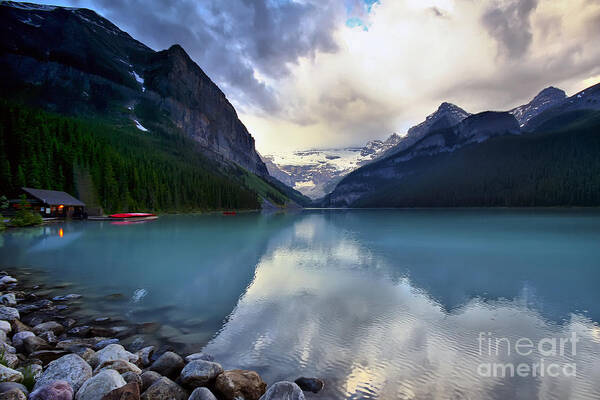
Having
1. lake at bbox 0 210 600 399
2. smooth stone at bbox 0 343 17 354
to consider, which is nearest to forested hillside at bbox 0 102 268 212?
lake at bbox 0 210 600 399

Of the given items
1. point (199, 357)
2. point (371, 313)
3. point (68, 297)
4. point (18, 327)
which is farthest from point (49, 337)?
point (371, 313)

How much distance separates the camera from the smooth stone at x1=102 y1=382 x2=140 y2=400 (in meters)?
5.47

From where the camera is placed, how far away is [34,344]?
26.3ft

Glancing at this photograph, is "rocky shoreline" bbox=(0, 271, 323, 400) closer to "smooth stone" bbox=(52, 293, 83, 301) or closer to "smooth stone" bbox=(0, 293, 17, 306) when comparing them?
"smooth stone" bbox=(0, 293, 17, 306)

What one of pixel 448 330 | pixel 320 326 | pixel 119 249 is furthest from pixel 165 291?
pixel 119 249

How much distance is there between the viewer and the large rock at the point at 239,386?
635cm

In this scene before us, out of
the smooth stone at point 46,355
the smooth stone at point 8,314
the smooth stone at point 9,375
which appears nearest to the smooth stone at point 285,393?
the smooth stone at point 9,375

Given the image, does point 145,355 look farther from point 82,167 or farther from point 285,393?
point 82,167

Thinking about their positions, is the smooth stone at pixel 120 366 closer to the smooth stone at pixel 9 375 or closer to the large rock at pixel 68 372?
the large rock at pixel 68 372

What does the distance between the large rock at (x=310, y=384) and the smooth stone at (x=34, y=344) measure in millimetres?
7296

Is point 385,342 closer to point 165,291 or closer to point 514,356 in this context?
point 514,356

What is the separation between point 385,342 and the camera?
32.4 feet

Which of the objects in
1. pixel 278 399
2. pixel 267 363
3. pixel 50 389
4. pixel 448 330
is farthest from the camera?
pixel 448 330

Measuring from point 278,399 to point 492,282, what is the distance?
59.8ft
